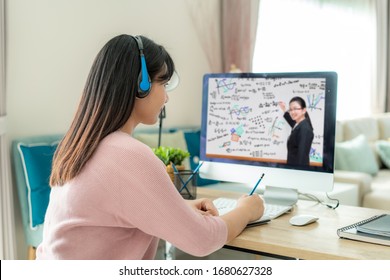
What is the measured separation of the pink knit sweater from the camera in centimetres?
110

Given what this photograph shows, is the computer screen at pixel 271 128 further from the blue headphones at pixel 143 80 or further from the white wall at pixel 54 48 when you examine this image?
the white wall at pixel 54 48

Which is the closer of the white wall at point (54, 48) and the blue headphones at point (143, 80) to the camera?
the blue headphones at point (143, 80)

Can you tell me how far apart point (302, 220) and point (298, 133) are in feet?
1.04

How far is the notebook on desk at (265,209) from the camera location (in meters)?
1.54

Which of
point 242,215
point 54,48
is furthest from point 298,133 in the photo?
point 54,48

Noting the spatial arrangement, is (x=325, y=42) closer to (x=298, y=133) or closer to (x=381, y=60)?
(x=381, y=60)

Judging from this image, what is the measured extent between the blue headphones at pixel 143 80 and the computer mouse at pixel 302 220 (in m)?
0.60

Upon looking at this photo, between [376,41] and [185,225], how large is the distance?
207 inches

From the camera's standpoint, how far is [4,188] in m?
2.50

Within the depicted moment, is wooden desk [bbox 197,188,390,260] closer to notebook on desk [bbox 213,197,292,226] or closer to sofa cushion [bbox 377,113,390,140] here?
notebook on desk [bbox 213,197,292,226]

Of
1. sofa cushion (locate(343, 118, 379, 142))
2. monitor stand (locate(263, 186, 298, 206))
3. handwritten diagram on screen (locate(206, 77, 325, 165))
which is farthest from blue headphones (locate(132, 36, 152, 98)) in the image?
sofa cushion (locate(343, 118, 379, 142))

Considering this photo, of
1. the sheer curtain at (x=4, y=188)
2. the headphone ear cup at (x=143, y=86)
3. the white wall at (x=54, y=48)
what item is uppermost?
the white wall at (x=54, y=48)

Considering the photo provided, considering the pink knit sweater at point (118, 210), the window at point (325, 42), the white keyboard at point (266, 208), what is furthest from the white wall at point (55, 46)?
the pink knit sweater at point (118, 210)
